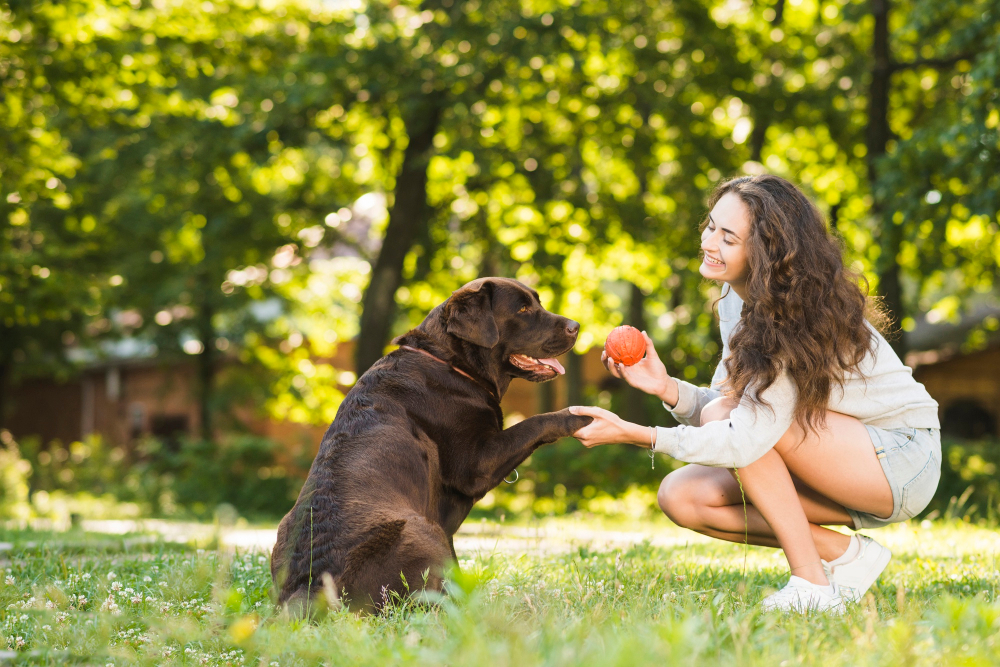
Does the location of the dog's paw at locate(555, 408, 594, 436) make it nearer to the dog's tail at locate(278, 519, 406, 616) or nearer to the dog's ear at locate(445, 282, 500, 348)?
the dog's ear at locate(445, 282, 500, 348)

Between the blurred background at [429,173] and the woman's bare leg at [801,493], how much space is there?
5.14 metres

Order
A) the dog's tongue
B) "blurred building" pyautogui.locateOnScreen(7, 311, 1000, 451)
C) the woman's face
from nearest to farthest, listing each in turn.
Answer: the woman's face < the dog's tongue < "blurred building" pyautogui.locateOnScreen(7, 311, 1000, 451)

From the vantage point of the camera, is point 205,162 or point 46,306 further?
point 205,162

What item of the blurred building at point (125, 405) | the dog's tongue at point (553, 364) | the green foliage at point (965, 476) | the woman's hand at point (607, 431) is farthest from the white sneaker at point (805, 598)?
the blurred building at point (125, 405)

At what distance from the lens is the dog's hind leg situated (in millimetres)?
2936

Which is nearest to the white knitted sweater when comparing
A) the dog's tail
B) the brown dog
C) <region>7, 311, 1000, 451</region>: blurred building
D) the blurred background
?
the brown dog

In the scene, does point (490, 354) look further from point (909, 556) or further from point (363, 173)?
point (363, 173)

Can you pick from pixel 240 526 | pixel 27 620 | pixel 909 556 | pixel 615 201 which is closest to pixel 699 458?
pixel 909 556

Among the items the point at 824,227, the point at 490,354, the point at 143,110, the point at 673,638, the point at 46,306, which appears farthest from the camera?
the point at 143,110

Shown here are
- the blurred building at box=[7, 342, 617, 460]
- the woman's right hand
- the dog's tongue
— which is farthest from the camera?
the blurred building at box=[7, 342, 617, 460]

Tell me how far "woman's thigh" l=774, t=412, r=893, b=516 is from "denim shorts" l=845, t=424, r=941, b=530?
29 millimetres

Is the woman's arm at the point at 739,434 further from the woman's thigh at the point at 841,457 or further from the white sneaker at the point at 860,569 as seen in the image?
the white sneaker at the point at 860,569

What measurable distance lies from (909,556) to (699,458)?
2.01 meters

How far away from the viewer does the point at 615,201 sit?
12.0 meters
